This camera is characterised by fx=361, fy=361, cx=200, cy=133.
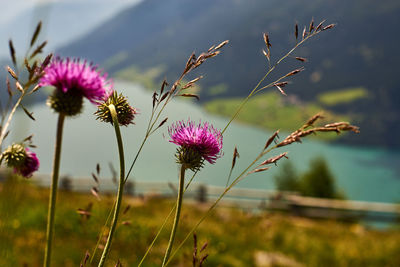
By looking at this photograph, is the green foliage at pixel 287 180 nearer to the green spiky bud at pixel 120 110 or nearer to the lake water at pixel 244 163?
the green spiky bud at pixel 120 110

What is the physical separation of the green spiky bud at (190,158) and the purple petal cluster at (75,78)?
48 cm

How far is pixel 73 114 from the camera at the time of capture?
1.28 metres

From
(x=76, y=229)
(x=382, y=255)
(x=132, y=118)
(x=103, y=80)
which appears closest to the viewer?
(x=103, y=80)

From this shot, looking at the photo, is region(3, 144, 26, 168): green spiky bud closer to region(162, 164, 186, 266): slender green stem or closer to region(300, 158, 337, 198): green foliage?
region(162, 164, 186, 266): slender green stem

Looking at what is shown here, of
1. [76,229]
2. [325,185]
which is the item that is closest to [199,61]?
[76,229]

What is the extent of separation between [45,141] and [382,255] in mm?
194542

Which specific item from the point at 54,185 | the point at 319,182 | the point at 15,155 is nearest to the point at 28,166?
the point at 15,155

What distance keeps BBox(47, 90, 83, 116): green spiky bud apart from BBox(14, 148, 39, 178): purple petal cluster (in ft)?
1.70

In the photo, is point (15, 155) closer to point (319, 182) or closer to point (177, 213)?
point (177, 213)

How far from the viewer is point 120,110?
1.56 m

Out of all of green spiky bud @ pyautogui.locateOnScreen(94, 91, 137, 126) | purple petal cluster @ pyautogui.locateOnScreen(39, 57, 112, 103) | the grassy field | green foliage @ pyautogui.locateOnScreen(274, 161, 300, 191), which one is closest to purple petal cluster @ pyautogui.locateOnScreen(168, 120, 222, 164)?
green spiky bud @ pyautogui.locateOnScreen(94, 91, 137, 126)

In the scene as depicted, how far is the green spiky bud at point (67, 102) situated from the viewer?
49.8 inches

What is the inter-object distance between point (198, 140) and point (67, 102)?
630mm

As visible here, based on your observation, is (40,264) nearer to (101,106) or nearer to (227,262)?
(227,262)
